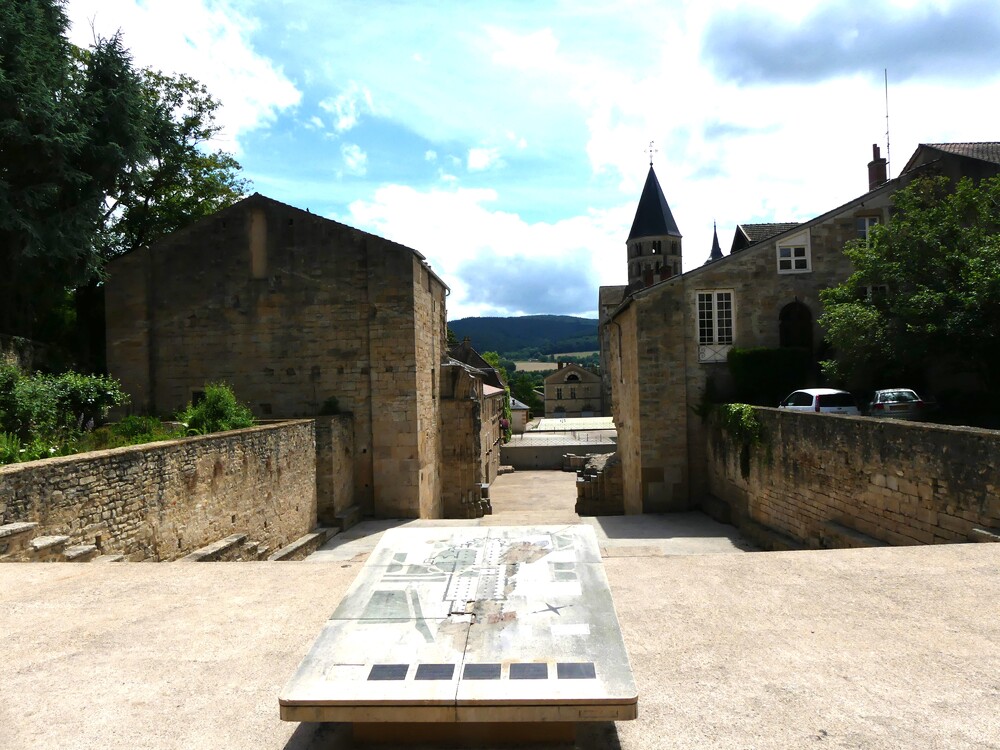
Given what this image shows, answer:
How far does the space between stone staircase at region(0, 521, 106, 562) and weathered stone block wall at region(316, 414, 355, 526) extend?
24.6 ft

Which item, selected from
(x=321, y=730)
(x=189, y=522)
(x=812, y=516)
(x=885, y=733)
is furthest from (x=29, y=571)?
(x=812, y=516)

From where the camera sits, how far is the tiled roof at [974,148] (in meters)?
21.1

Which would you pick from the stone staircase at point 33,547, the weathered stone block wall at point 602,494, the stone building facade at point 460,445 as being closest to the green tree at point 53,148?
the stone building facade at point 460,445

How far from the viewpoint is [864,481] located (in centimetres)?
1032

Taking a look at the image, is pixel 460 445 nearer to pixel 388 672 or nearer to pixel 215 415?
pixel 215 415

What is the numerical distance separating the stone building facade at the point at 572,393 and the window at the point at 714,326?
6104cm

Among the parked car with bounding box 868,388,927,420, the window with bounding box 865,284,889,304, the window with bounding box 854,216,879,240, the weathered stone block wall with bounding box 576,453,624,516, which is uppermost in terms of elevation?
the window with bounding box 854,216,879,240

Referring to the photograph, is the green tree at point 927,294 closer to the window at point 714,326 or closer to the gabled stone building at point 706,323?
the gabled stone building at point 706,323

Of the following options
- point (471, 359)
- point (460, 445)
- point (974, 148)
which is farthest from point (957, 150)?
point (471, 359)

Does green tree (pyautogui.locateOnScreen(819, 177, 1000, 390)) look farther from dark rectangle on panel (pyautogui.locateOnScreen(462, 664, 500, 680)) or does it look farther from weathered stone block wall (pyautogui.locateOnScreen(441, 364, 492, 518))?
dark rectangle on panel (pyautogui.locateOnScreen(462, 664, 500, 680))

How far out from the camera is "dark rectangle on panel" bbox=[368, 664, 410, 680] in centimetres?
317

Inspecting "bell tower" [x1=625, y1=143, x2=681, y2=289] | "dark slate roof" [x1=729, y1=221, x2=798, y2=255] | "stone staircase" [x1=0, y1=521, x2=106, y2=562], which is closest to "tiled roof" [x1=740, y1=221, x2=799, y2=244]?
"dark slate roof" [x1=729, y1=221, x2=798, y2=255]

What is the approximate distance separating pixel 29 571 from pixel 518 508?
706 inches

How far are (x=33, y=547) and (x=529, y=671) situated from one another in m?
6.10
